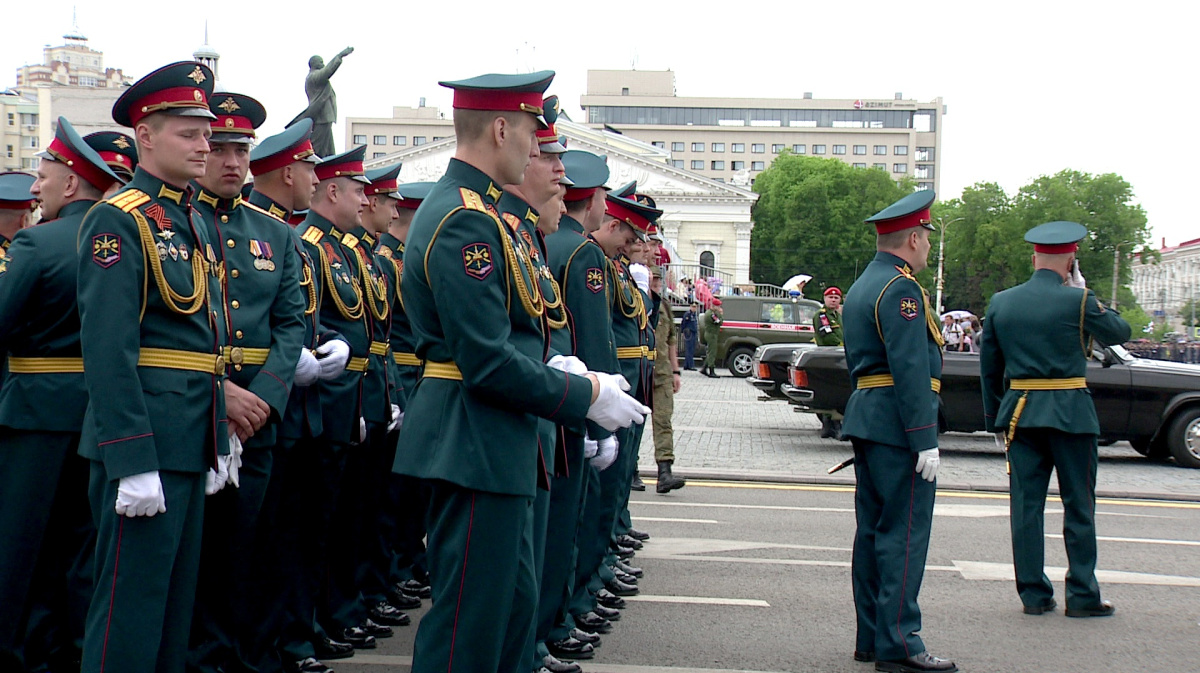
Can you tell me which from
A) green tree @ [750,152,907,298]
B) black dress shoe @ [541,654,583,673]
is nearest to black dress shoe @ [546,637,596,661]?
black dress shoe @ [541,654,583,673]

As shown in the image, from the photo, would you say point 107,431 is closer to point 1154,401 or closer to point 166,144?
point 166,144

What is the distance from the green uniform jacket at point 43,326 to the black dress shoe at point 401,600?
92.8 inches

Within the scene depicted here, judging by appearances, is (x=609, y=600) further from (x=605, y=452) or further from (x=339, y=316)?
(x=339, y=316)

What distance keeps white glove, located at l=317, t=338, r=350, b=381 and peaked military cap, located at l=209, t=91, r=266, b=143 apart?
96 centimetres

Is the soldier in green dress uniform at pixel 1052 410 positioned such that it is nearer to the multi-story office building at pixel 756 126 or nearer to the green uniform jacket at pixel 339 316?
the green uniform jacket at pixel 339 316

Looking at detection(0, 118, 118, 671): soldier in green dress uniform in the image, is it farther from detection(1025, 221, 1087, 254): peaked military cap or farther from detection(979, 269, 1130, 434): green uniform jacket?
detection(1025, 221, 1087, 254): peaked military cap

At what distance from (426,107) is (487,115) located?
144858 millimetres

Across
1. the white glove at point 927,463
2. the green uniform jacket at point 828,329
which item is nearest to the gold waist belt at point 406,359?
the white glove at point 927,463

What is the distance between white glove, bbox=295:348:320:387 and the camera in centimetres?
497

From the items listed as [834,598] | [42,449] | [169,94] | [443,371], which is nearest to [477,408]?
[443,371]

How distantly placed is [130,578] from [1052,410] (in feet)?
16.6

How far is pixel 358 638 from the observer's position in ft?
19.5

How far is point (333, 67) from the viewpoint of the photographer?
1220cm

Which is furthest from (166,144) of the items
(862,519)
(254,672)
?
(862,519)
